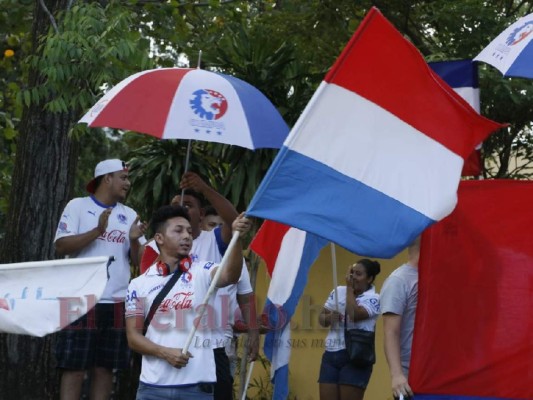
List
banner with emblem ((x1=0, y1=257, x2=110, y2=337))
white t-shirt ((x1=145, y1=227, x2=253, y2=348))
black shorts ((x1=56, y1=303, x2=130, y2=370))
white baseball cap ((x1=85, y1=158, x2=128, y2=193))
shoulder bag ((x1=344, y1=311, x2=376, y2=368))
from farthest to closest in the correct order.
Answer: shoulder bag ((x1=344, y1=311, x2=376, y2=368)) < white baseball cap ((x1=85, y1=158, x2=128, y2=193)) < black shorts ((x1=56, y1=303, x2=130, y2=370)) < white t-shirt ((x1=145, y1=227, x2=253, y2=348)) < banner with emblem ((x1=0, y1=257, x2=110, y2=337))

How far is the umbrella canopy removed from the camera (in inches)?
313

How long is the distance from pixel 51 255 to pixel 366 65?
185 inches

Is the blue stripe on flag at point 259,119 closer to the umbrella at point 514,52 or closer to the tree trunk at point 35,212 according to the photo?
the umbrella at point 514,52

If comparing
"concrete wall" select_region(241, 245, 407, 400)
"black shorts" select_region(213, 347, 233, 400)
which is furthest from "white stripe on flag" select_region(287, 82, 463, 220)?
"concrete wall" select_region(241, 245, 407, 400)

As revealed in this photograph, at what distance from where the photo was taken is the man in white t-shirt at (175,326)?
677 cm

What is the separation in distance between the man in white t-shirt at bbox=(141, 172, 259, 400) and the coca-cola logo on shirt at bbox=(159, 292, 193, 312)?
0.47 metres

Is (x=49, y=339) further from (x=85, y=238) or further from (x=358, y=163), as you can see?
(x=358, y=163)

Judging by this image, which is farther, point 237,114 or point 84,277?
point 237,114

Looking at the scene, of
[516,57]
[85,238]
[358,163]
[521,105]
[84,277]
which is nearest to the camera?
[358,163]

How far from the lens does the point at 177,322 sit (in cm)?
687

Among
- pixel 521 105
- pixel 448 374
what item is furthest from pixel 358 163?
pixel 521 105

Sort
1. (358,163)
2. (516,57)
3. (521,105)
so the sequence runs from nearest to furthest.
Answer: (358,163) → (516,57) → (521,105)

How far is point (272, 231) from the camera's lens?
8.39m

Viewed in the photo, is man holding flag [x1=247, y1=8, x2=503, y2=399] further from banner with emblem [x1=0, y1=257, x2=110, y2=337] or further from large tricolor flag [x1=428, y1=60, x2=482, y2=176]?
large tricolor flag [x1=428, y1=60, x2=482, y2=176]
